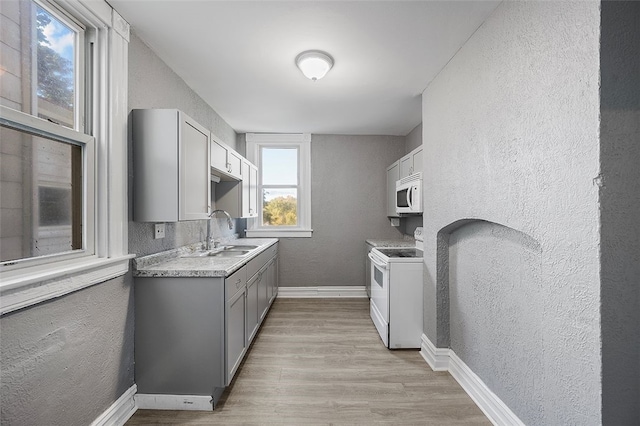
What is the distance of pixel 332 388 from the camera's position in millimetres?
2084

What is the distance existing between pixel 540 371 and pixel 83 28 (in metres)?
3.09

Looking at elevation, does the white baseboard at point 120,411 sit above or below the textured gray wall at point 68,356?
below

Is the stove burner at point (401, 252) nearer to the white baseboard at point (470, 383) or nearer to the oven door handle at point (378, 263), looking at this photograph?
the oven door handle at point (378, 263)

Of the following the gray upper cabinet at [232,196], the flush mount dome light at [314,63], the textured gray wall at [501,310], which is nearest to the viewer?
the textured gray wall at [501,310]

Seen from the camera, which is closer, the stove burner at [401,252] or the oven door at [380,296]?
the oven door at [380,296]

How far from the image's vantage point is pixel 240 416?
1804 mm

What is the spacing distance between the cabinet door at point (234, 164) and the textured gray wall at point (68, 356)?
1.50 metres

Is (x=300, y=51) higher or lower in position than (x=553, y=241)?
higher

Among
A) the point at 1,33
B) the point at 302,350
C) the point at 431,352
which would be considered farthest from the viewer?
the point at 302,350

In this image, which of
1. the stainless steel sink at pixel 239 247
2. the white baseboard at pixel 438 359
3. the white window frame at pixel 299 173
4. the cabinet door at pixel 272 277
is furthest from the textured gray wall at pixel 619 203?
the white window frame at pixel 299 173

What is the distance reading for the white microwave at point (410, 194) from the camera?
9.13 feet

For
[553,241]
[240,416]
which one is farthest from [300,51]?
[240,416]

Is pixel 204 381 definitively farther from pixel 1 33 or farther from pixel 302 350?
pixel 1 33

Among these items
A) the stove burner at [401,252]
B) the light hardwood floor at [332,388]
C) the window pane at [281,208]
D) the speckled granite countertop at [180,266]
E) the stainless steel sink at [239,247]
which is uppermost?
the window pane at [281,208]
